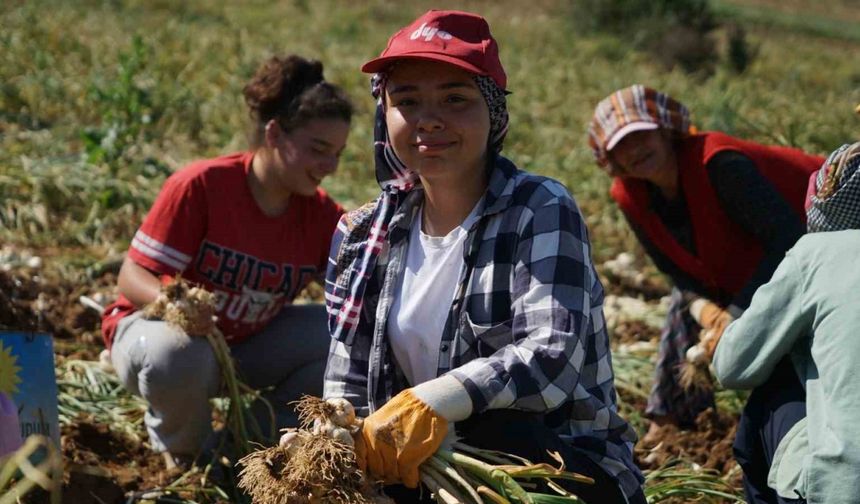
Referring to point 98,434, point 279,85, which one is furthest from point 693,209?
point 98,434

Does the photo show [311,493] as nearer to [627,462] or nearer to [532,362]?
[532,362]

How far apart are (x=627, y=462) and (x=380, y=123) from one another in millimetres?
817

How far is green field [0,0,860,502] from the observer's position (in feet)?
16.0

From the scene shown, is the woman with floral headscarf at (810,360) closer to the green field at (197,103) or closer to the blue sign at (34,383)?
the green field at (197,103)

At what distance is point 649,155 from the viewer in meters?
3.14

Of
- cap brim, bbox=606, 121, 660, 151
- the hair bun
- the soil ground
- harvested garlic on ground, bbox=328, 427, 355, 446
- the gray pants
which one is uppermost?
the hair bun

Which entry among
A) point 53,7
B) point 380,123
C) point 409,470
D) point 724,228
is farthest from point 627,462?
point 53,7

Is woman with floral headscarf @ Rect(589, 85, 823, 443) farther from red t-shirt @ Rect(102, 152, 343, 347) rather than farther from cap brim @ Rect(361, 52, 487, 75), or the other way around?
cap brim @ Rect(361, 52, 487, 75)

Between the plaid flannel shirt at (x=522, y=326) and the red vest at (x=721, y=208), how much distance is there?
108 cm

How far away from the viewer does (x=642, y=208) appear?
3318 mm

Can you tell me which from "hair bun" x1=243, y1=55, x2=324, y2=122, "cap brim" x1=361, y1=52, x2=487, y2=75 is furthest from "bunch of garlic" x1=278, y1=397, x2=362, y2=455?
"hair bun" x1=243, y1=55, x2=324, y2=122

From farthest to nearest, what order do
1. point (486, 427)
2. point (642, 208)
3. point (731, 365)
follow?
point (642, 208) < point (731, 365) < point (486, 427)

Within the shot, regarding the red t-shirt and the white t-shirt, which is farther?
the red t-shirt

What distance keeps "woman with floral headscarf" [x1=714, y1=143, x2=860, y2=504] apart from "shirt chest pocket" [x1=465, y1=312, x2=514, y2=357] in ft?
1.61
